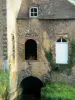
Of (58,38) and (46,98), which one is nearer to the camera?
(46,98)

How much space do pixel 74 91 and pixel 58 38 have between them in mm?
4705

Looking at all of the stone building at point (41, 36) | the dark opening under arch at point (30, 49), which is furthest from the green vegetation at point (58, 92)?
the dark opening under arch at point (30, 49)

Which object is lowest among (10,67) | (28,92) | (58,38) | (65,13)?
(28,92)

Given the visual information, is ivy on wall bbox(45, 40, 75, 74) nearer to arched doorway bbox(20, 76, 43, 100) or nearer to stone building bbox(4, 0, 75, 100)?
stone building bbox(4, 0, 75, 100)

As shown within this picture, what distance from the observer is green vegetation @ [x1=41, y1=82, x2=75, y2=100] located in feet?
96.1

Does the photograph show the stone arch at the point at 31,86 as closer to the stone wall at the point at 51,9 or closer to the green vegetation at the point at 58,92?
the green vegetation at the point at 58,92

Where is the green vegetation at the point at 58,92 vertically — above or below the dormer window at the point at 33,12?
below

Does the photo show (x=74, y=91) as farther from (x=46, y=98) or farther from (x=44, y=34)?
(x=44, y=34)

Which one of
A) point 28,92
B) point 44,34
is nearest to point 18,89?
point 28,92

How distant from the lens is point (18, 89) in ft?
109

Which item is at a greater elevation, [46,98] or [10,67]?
[10,67]

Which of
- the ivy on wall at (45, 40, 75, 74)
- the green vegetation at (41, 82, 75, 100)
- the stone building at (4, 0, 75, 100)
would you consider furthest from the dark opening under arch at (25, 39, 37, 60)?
the green vegetation at (41, 82, 75, 100)

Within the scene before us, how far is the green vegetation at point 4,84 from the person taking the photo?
91.8 feet

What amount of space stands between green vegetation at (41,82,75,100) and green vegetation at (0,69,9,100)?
2.95 m
